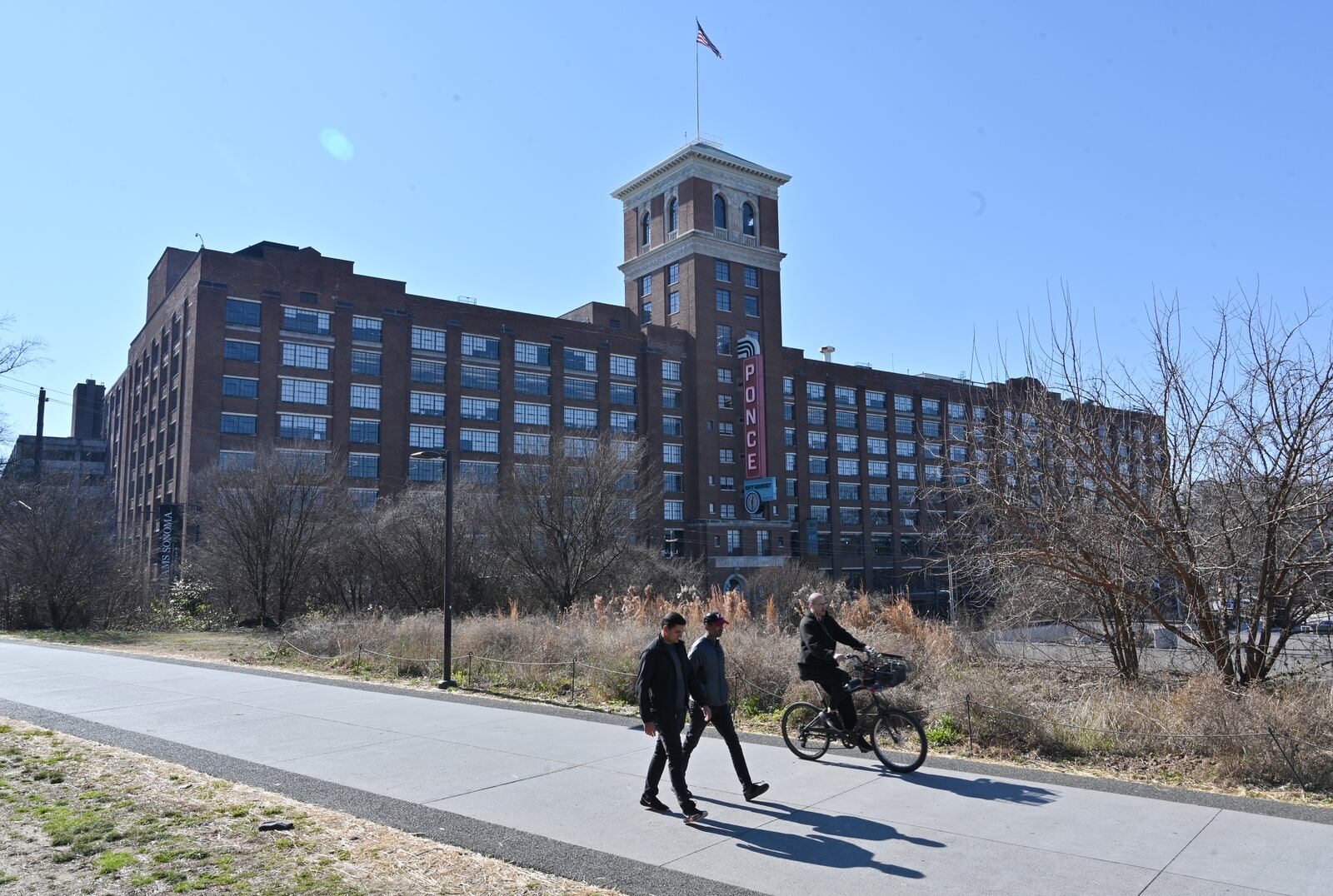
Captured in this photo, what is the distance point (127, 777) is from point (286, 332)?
5834 cm

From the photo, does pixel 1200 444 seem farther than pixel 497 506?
No

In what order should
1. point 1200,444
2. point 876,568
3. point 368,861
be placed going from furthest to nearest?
point 876,568 → point 1200,444 → point 368,861

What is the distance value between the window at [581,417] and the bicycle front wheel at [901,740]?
65.3 meters

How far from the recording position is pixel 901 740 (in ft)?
33.2

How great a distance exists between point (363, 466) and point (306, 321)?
10.7 metres

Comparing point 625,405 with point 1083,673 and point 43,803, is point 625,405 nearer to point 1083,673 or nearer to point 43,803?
point 1083,673

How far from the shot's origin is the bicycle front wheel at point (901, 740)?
980cm

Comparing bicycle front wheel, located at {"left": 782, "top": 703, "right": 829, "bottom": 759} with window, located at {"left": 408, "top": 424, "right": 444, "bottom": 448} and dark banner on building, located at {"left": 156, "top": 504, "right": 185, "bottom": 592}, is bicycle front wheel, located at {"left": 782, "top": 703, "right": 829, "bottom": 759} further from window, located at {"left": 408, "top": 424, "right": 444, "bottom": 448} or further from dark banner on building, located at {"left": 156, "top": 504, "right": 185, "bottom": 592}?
window, located at {"left": 408, "top": 424, "right": 444, "bottom": 448}

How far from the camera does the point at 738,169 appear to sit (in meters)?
84.2

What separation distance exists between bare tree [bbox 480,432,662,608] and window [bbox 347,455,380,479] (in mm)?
Answer: 26923

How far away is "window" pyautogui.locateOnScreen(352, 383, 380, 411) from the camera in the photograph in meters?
65.3

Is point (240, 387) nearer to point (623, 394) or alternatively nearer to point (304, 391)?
point (304, 391)

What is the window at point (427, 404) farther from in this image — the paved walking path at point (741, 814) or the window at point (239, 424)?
the paved walking path at point (741, 814)

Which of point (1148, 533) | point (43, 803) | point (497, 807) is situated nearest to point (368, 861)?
point (497, 807)
